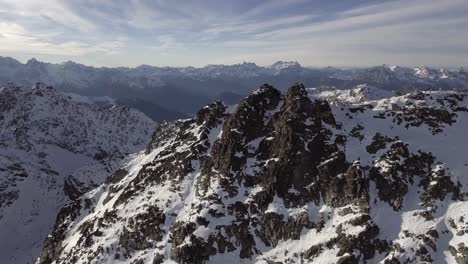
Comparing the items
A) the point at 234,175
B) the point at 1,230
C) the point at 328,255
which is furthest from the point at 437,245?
the point at 1,230

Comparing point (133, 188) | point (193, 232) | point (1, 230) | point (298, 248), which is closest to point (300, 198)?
point (298, 248)

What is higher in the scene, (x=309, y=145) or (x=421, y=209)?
(x=309, y=145)

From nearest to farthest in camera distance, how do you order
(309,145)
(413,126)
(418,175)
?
(418,175) → (309,145) → (413,126)

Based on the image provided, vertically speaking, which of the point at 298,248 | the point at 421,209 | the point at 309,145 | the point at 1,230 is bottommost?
the point at 1,230

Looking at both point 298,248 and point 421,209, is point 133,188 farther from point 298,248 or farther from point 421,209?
point 421,209

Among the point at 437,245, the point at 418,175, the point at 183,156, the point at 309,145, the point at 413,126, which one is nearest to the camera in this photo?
the point at 437,245

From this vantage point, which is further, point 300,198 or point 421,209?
point 300,198
